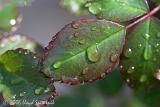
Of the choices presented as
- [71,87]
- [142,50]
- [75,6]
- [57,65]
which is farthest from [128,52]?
[71,87]

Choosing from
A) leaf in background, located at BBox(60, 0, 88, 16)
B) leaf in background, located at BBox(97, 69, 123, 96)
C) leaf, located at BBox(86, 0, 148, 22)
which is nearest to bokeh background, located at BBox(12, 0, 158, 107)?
leaf in background, located at BBox(97, 69, 123, 96)

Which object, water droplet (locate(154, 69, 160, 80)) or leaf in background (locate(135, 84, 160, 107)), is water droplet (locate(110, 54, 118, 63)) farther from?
leaf in background (locate(135, 84, 160, 107))

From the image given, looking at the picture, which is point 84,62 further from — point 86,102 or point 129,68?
point 86,102

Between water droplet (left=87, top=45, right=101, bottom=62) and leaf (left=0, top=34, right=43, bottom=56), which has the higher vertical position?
water droplet (left=87, top=45, right=101, bottom=62)

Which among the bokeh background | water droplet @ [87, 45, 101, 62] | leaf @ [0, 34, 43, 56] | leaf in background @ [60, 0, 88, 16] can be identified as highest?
leaf in background @ [60, 0, 88, 16]

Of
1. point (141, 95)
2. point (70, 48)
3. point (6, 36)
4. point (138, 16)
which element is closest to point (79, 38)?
point (70, 48)

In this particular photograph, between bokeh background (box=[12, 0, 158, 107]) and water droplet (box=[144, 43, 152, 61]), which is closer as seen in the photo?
water droplet (box=[144, 43, 152, 61])

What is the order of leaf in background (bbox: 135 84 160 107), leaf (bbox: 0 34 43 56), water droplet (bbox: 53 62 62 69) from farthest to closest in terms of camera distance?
leaf in background (bbox: 135 84 160 107) < leaf (bbox: 0 34 43 56) < water droplet (bbox: 53 62 62 69)

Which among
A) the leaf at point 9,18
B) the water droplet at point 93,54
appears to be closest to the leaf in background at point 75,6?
the leaf at point 9,18
